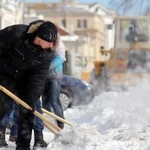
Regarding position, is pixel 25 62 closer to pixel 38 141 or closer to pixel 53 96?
pixel 38 141

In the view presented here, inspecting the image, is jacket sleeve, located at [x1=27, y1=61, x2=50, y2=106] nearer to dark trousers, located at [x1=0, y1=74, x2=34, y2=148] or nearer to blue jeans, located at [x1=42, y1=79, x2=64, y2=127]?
dark trousers, located at [x1=0, y1=74, x2=34, y2=148]

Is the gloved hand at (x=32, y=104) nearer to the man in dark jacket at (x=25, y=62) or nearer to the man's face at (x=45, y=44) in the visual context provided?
the man in dark jacket at (x=25, y=62)

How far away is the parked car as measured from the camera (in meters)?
15.5

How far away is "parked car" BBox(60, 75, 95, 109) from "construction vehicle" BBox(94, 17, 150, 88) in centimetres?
316

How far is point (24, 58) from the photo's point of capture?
20.6 feet

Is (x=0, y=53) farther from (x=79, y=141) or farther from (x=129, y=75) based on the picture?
(x=129, y=75)

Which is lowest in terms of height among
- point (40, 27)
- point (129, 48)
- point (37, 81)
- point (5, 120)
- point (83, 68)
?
point (83, 68)

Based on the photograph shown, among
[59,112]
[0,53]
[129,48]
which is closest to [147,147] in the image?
[0,53]

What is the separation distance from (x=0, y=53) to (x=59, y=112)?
2643mm

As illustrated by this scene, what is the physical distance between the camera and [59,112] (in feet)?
28.9

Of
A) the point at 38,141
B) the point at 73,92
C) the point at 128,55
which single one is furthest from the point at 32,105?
A: the point at 128,55

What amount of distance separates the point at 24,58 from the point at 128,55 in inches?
554

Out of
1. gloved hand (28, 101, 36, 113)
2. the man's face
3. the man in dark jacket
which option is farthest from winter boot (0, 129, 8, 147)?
the man's face

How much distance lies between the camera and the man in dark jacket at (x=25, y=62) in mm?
6105
